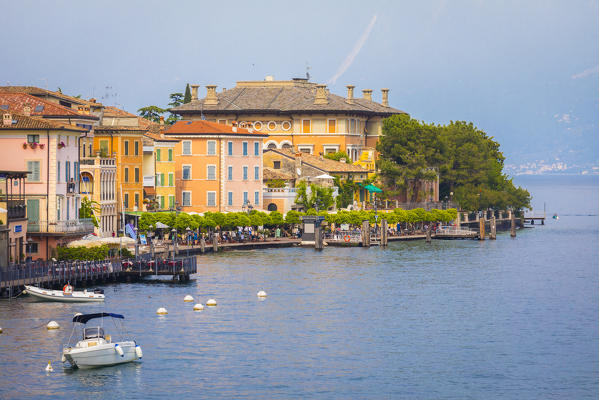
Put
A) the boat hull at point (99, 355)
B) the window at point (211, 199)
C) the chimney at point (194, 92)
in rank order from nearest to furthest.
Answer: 1. the boat hull at point (99, 355)
2. the window at point (211, 199)
3. the chimney at point (194, 92)

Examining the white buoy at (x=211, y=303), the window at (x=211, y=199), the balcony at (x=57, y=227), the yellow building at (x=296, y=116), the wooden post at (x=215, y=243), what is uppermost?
the yellow building at (x=296, y=116)

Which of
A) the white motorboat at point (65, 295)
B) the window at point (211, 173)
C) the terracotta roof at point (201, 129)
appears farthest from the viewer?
the window at point (211, 173)

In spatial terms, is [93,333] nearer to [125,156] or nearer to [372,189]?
[125,156]

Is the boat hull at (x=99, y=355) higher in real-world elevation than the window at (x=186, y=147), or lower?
lower

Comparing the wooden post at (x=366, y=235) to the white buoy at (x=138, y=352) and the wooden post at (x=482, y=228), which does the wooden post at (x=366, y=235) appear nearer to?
the wooden post at (x=482, y=228)

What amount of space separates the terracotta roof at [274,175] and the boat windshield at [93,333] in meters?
77.8

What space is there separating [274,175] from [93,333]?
7913 cm

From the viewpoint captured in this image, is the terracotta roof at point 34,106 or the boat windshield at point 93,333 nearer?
the boat windshield at point 93,333

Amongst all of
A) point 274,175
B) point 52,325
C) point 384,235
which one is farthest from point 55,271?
point 274,175

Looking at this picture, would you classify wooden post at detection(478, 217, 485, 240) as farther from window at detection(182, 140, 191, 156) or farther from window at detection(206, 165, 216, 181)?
window at detection(182, 140, 191, 156)

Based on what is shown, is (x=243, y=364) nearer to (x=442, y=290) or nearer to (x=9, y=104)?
(x=442, y=290)

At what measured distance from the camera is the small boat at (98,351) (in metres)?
61.3

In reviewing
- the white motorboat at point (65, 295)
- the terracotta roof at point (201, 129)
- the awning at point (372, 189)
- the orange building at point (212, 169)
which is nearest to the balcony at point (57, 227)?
the white motorboat at point (65, 295)

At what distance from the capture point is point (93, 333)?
63031mm
